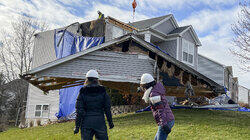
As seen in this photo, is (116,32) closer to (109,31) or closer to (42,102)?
(109,31)

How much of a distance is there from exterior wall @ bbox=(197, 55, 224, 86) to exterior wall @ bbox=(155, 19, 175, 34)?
1131 centimetres

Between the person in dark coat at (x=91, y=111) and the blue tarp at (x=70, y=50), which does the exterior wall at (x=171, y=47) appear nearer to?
the blue tarp at (x=70, y=50)

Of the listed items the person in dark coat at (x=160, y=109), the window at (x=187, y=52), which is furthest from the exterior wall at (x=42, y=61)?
the person in dark coat at (x=160, y=109)

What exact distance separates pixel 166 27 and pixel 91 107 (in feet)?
54.9

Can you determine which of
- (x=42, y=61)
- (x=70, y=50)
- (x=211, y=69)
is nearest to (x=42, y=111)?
(x=42, y=61)

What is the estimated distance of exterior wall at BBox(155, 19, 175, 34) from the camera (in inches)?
782

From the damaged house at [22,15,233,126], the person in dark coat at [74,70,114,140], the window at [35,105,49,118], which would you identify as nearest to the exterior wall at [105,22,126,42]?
the damaged house at [22,15,233,126]

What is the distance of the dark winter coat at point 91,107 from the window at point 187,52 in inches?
616

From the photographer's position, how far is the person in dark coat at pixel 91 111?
508 cm

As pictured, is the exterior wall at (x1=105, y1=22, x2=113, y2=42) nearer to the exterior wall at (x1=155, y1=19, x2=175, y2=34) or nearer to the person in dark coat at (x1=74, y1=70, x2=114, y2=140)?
the exterior wall at (x1=155, y1=19, x2=175, y2=34)

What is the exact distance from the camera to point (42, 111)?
66.9 ft

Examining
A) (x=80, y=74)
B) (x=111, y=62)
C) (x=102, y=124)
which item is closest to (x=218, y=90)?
(x=111, y=62)

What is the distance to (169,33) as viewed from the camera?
67.3 feet

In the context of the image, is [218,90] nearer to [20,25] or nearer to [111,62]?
[111,62]
